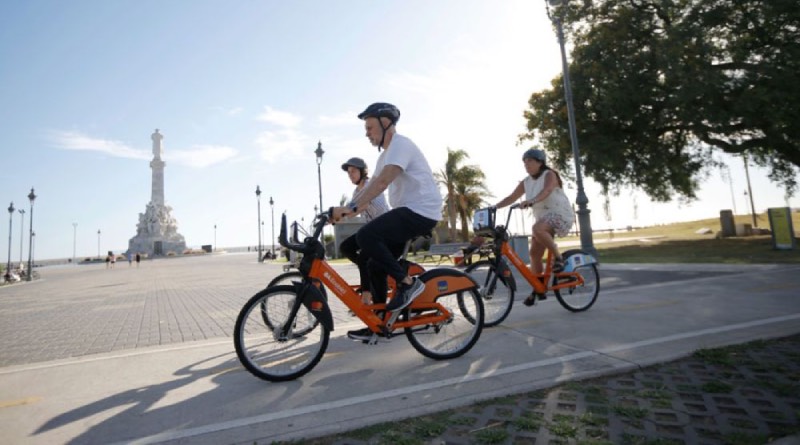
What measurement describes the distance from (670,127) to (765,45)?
4.27m

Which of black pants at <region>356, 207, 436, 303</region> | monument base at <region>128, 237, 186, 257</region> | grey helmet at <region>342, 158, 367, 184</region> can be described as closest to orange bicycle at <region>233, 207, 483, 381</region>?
black pants at <region>356, 207, 436, 303</region>

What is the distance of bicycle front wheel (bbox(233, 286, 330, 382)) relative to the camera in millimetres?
3266

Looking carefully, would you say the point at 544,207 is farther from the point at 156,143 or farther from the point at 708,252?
the point at 156,143

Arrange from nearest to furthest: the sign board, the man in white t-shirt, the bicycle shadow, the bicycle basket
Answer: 1. the bicycle shadow
2. the man in white t-shirt
3. the bicycle basket
4. the sign board

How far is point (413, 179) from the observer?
12.1ft

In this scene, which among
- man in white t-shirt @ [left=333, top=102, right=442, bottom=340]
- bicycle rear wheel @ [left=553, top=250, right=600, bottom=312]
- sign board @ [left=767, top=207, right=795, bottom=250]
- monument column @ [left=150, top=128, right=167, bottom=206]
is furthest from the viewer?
monument column @ [left=150, top=128, right=167, bottom=206]

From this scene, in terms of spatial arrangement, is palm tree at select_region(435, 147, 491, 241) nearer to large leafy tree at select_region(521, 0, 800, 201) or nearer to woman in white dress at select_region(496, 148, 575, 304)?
large leafy tree at select_region(521, 0, 800, 201)

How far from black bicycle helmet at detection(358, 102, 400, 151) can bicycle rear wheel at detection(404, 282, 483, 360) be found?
5.46 ft

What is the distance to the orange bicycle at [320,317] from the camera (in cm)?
338

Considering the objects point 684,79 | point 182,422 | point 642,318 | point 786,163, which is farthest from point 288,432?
point 786,163

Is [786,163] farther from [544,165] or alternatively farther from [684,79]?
[544,165]

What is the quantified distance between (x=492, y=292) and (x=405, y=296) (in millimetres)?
1855

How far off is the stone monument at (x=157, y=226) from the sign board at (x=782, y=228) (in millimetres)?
89796

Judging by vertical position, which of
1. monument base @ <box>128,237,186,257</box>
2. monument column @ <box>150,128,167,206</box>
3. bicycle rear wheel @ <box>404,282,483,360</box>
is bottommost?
bicycle rear wheel @ <box>404,282,483,360</box>
